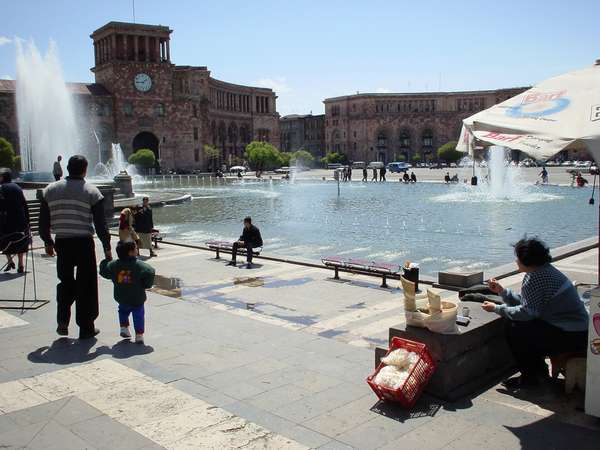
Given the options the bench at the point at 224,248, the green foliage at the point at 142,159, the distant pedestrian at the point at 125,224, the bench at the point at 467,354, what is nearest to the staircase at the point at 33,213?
the bench at the point at 224,248

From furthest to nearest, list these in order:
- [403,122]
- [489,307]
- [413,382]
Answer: [403,122] < [489,307] < [413,382]

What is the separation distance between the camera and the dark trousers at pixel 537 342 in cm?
524

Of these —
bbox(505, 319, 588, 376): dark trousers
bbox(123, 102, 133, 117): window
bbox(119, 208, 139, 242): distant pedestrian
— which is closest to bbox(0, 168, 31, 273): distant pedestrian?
bbox(119, 208, 139, 242): distant pedestrian

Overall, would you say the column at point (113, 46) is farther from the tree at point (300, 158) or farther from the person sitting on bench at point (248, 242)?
the person sitting on bench at point (248, 242)

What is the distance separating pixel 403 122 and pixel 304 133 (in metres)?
30.9

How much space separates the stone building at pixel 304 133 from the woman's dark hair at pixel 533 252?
13935cm

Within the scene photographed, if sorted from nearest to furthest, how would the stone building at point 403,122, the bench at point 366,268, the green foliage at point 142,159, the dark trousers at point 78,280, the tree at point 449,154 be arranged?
the dark trousers at point 78,280 < the bench at point 366,268 < the green foliage at point 142,159 < the tree at point 449,154 < the stone building at point 403,122

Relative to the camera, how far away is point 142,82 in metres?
77.2

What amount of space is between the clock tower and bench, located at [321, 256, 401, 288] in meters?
68.9

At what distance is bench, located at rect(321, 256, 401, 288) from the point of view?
410 inches

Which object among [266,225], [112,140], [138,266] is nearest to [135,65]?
[112,140]

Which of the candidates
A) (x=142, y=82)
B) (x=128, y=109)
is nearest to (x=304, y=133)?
(x=142, y=82)

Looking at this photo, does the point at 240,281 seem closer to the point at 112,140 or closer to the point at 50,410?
the point at 50,410

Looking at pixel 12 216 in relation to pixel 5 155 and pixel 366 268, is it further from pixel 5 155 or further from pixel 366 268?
pixel 5 155
